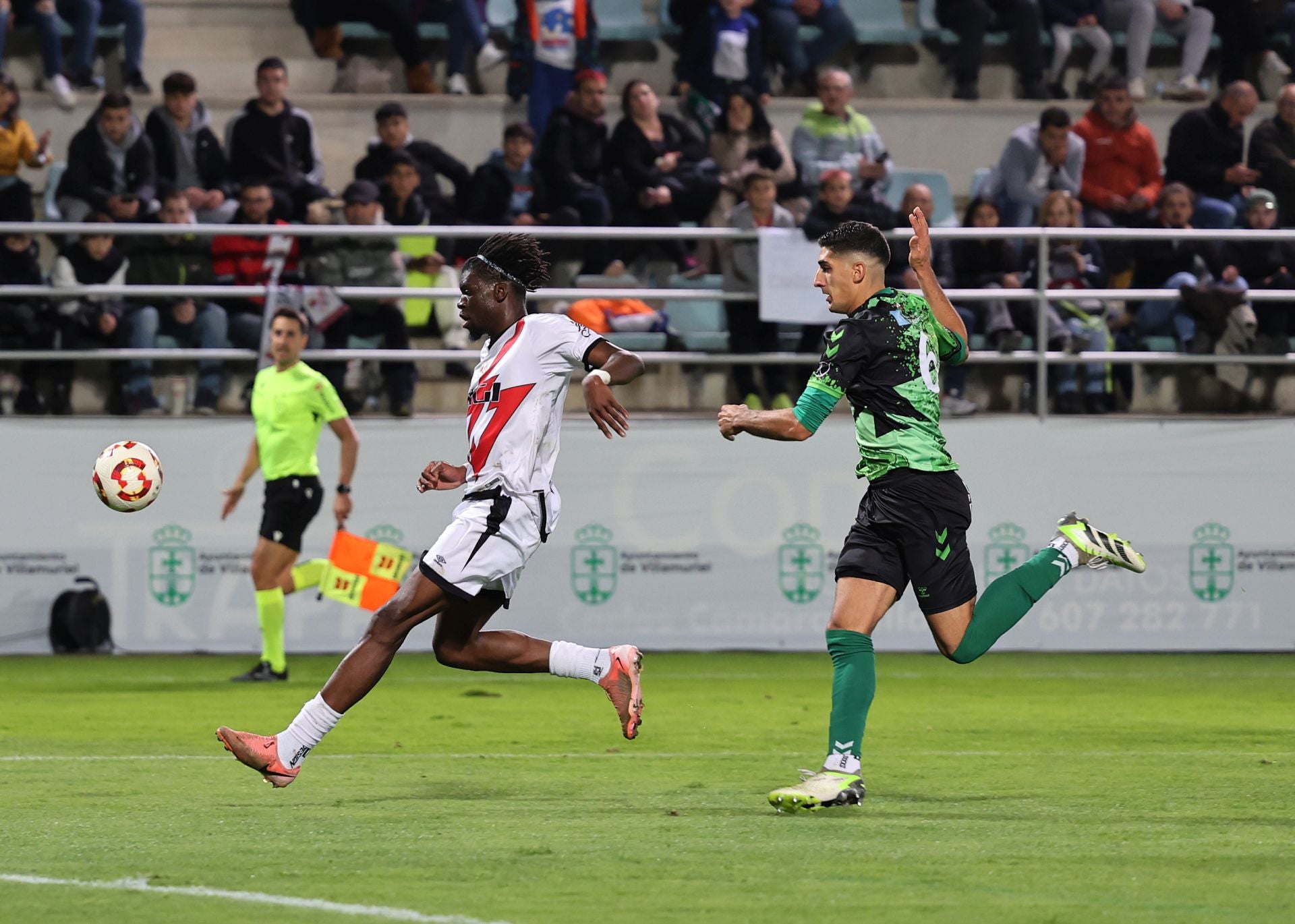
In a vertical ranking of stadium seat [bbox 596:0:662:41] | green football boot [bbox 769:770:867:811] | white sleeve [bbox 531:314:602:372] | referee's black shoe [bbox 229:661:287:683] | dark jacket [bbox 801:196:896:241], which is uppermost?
stadium seat [bbox 596:0:662:41]

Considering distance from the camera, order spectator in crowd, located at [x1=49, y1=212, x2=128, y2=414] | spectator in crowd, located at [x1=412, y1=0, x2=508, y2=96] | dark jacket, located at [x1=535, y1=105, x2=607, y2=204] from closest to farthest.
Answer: spectator in crowd, located at [x1=49, y1=212, x2=128, y2=414] → dark jacket, located at [x1=535, y1=105, x2=607, y2=204] → spectator in crowd, located at [x1=412, y1=0, x2=508, y2=96]

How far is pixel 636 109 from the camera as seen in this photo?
16.7m

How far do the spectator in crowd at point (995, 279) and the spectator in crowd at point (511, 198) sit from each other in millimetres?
3280

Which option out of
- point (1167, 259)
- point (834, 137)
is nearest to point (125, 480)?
point (834, 137)

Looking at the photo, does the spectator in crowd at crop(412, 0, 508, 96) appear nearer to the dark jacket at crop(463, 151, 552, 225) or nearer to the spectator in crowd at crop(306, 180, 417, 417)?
the dark jacket at crop(463, 151, 552, 225)

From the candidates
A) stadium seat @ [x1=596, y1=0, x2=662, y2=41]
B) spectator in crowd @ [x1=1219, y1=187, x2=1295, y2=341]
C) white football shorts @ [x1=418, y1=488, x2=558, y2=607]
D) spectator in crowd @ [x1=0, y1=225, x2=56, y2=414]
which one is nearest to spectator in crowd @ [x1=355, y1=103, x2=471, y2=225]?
spectator in crowd @ [x1=0, y1=225, x2=56, y2=414]

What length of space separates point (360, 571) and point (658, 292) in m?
3.59

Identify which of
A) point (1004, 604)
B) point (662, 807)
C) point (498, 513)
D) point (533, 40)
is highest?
point (533, 40)

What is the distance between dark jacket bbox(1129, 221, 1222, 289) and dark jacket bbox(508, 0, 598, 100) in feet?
17.8

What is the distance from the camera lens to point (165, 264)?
50.1ft

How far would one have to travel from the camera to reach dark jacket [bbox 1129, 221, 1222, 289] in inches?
627

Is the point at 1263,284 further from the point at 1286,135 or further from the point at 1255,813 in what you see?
A: the point at 1255,813

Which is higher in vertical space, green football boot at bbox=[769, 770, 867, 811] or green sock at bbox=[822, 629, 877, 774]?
green sock at bbox=[822, 629, 877, 774]

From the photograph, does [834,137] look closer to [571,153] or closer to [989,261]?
[989,261]
